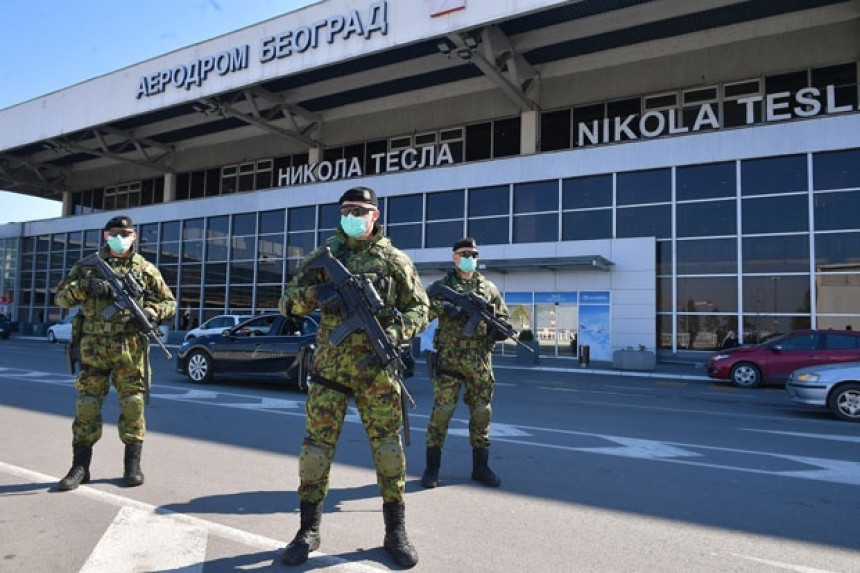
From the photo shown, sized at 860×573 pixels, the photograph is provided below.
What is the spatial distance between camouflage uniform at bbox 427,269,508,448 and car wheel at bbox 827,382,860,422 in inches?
284

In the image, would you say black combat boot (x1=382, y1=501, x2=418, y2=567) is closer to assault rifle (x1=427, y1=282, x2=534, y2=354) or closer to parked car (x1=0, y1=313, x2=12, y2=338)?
assault rifle (x1=427, y1=282, x2=534, y2=354)

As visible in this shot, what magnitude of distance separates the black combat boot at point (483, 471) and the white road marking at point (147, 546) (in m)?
2.20

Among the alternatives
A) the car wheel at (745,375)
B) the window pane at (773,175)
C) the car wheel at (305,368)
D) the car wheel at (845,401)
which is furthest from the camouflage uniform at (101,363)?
the window pane at (773,175)

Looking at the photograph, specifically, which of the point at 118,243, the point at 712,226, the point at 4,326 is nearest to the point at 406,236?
the point at 712,226

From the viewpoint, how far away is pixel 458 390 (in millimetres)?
4801

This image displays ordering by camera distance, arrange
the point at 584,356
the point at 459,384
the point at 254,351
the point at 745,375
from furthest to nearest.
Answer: the point at 584,356
the point at 745,375
the point at 254,351
the point at 459,384

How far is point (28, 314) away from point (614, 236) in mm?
39250

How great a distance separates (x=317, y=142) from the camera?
29828 millimetres

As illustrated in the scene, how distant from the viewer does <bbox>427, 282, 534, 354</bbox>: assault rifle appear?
4.83m

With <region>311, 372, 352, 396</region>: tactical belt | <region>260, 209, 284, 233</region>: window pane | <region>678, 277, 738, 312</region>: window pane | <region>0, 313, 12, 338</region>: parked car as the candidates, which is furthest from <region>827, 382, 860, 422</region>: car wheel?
<region>0, 313, 12, 338</region>: parked car

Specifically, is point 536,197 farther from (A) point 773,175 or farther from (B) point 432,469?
(B) point 432,469

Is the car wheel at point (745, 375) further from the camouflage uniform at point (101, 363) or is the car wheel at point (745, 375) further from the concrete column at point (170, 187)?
the concrete column at point (170, 187)

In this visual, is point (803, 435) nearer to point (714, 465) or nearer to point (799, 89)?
point (714, 465)

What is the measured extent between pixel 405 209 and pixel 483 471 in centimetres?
2062
